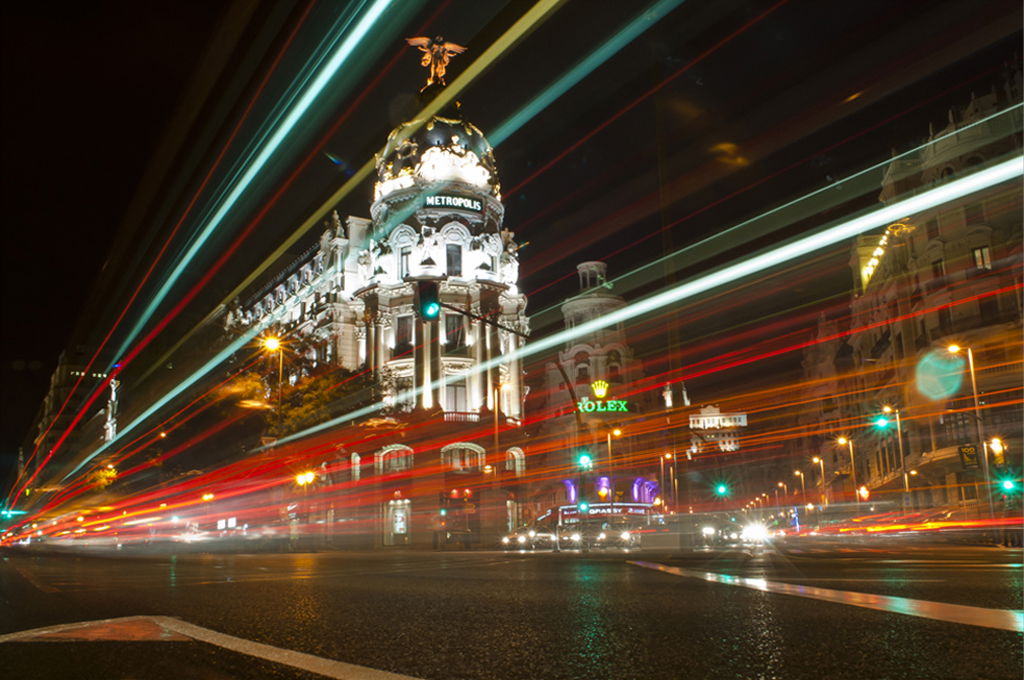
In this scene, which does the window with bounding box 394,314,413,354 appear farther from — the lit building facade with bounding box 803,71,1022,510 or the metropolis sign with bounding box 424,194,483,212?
the lit building facade with bounding box 803,71,1022,510

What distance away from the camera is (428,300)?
15.2m

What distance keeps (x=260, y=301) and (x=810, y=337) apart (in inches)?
3373

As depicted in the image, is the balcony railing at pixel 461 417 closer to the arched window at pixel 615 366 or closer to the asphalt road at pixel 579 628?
the arched window at pixel 615 366

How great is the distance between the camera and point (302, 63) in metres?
23.1

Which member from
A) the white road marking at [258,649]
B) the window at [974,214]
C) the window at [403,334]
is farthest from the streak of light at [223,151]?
the window at [974,214]

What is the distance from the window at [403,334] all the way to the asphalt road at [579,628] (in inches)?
2379

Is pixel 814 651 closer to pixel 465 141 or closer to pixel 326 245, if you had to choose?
pixel 465 141

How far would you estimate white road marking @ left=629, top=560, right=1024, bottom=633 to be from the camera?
400 centimetres

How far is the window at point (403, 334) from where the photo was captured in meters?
68.2

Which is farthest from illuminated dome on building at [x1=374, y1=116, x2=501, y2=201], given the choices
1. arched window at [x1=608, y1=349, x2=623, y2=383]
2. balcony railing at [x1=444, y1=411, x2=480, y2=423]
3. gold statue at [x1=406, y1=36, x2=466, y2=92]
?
arched window at [x1=608, y1=349, x2=623, y2=383]

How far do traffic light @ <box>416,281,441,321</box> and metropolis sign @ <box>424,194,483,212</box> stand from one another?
5364cm

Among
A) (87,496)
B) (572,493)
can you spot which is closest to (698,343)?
(572,493)

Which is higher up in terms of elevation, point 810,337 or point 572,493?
point 810,337

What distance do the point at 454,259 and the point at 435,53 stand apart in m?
21.1
